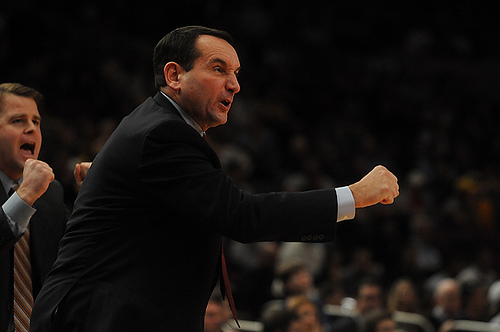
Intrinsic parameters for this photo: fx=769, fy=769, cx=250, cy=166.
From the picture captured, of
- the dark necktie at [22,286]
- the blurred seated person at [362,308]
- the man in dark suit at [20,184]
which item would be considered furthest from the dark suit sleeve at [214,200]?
the blurred seated person at [362,308]

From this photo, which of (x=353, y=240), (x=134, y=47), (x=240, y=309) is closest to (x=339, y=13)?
(x=134, y=47)

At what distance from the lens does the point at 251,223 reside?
83.2 inches

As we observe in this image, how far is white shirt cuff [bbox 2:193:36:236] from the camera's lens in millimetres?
2506

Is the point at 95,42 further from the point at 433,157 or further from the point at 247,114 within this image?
the point at 433,157

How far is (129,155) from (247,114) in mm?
7573

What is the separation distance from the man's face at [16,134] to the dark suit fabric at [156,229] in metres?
0.68

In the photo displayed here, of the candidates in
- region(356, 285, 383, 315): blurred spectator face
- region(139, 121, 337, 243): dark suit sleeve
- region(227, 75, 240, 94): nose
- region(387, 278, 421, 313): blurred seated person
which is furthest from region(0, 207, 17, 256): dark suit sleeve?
region(387, 278, 421, 313): blurred seated person

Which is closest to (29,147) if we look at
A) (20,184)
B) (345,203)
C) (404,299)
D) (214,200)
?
(20,184)

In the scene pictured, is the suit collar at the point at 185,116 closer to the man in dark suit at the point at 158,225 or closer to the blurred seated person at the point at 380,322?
the man in dark suit at the point at 158,225

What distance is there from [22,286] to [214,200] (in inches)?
39.7

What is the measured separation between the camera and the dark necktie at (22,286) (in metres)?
2.69

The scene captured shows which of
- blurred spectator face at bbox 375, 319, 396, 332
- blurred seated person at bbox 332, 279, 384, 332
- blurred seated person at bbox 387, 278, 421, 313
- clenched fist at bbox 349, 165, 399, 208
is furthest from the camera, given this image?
blurred seated person at bbox 387, 278, 421, 313

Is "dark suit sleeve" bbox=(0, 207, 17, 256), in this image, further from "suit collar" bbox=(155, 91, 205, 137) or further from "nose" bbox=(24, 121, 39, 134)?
"suit collar" bbox=(155, 91, 205, 137)

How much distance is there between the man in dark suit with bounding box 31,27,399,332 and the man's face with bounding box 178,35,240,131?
11 cm
